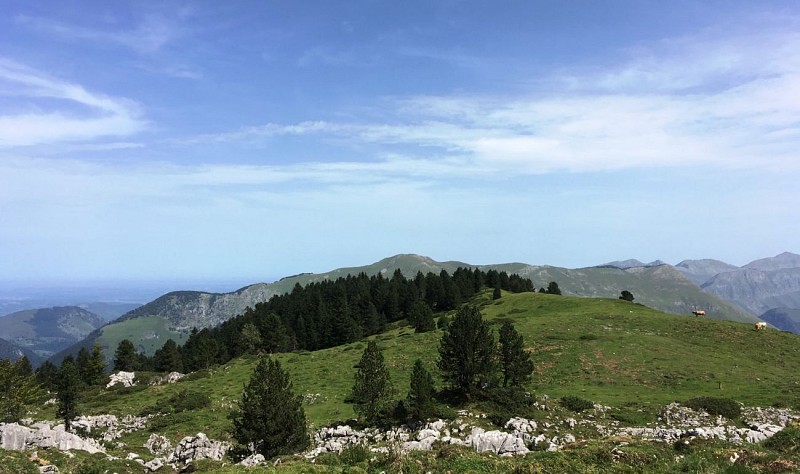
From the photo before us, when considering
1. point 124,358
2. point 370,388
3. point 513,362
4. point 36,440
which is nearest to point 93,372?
point 124,358

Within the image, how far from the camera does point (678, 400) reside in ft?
131

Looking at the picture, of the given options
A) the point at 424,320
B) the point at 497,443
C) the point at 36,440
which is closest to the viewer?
the point at 497,443

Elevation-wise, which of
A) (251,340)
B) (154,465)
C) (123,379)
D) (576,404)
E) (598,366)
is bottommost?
(123,379)

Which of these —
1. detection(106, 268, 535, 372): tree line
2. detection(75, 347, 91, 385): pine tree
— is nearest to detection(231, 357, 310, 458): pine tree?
detection(106, 268, 535, 372): tree line

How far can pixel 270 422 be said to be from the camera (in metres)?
31.4

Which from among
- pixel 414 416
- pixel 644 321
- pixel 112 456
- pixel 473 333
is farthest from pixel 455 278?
pixel 112 456

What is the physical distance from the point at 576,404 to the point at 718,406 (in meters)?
11.5

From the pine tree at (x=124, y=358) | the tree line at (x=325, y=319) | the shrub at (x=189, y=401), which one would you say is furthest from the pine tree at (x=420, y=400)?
the pine tree at (x=124, y=358)

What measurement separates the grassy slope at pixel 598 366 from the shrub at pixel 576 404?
2876mm

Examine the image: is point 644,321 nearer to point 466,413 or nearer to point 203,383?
point 466,413

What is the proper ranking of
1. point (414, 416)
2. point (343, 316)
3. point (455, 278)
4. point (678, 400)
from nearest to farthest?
1. point (414, 416)
2. point (678, 400)
3. point (343, 316)
4. point (455, 278)

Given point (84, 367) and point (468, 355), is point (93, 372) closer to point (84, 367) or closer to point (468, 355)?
point (84, 367)

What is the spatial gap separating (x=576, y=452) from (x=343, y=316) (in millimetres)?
84056

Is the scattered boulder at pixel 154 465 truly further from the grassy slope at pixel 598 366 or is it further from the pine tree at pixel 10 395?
the pine tree at pixel 10 395
